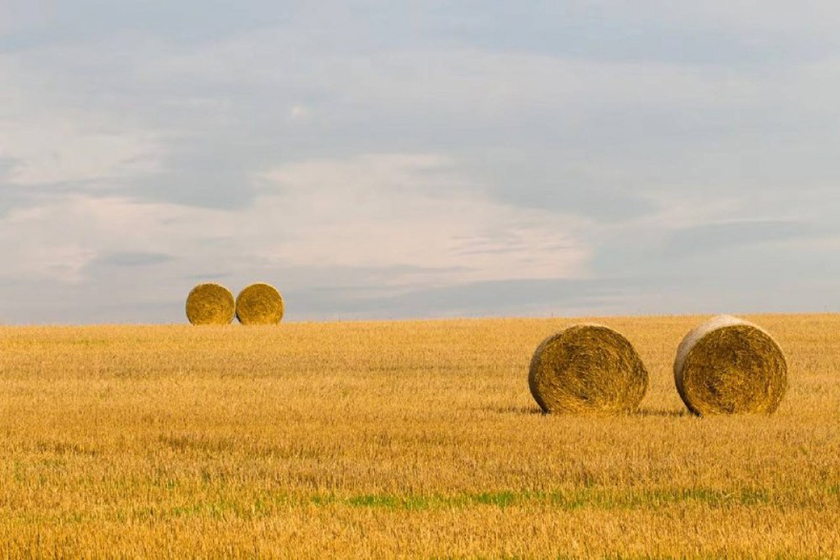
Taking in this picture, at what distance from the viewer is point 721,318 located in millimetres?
19281

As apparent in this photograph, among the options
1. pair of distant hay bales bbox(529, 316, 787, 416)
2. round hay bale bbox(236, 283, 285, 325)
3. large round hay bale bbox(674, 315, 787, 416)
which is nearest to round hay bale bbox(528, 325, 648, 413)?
pair of distant hay bales bbox(529, 316, 787, 416)

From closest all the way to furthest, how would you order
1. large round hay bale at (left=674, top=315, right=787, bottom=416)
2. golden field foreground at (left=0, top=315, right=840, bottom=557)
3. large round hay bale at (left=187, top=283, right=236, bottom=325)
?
golden field foreground at (left=0, top=315, right=840, bottom=557) → large round hay bale at (left=674, top=315, right=787, bottom=416) → large round hay bale at (left=187, top=283, right=236, bottom=325)

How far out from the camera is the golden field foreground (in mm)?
9219

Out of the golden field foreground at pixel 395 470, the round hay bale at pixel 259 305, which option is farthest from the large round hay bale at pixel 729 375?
the round hay bale at pixel 259 305

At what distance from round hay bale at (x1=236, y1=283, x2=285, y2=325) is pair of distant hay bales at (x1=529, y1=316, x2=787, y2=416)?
25.1 m

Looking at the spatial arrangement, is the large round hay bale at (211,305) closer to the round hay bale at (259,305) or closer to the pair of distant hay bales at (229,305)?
the pair of distant hay bales at (229,305)

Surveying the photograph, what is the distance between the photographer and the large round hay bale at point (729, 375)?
1833 centimetres

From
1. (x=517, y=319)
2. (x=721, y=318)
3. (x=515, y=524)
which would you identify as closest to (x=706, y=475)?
(x=515, y=524)

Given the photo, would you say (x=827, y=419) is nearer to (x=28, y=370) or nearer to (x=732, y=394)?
(x=732, y=394)

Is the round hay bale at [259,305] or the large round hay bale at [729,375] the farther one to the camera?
the round hay bale at [259,305]

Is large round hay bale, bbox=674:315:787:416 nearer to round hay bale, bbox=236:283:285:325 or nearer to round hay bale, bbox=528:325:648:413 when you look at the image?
round hay bale, bbox=528:325:648:413

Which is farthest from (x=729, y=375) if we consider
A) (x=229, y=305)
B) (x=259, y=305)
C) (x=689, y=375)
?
(x=229, y=305)

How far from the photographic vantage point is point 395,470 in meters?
12.3

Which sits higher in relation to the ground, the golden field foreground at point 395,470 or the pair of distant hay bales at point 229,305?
the pair of distant hay bales at point 229,305
